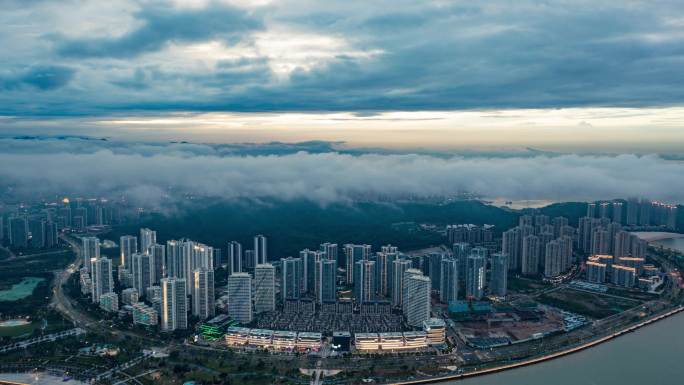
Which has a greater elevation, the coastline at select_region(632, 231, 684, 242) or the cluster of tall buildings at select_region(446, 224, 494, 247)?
the cluster of tall buildings at select_region(446, 224, 494, 247)

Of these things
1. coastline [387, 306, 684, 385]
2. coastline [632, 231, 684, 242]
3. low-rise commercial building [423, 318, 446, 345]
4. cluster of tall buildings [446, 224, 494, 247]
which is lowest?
coastline [387, 306, 684, 385]

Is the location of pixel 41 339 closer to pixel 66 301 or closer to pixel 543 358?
pixel 66 301

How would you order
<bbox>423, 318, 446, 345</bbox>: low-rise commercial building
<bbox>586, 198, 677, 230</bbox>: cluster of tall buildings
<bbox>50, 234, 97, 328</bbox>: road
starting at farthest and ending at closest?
1. <bbox>586, 198, 677, 230</bbox>: cluster of tall buildings
2. <bbox>50, 234, 97, 328</bbox>: road
3. <bbox>423, 318, 446, 345</bbox>: low-rise commercial building

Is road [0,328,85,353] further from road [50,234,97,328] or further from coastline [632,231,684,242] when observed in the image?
coastline [632,231,684,242]

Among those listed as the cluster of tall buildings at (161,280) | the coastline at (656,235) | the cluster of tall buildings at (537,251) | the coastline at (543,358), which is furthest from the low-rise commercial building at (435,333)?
the coastline at (656,235)

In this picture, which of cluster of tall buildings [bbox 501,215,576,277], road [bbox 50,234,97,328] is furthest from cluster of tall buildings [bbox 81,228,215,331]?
cluster of tall buildings [bbox 501,215,576,277]

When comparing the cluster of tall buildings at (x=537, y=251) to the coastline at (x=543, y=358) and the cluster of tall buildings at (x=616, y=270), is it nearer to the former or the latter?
the cluster of tall buildings at (x=616, y=270)

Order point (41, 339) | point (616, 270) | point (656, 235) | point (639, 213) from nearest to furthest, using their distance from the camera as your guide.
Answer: point (41, 339)
point (616, 270)
point (656, 235)
point (639, 213)

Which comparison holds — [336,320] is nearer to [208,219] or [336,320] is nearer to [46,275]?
[46,275]

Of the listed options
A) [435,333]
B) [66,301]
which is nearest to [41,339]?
[66,301]
